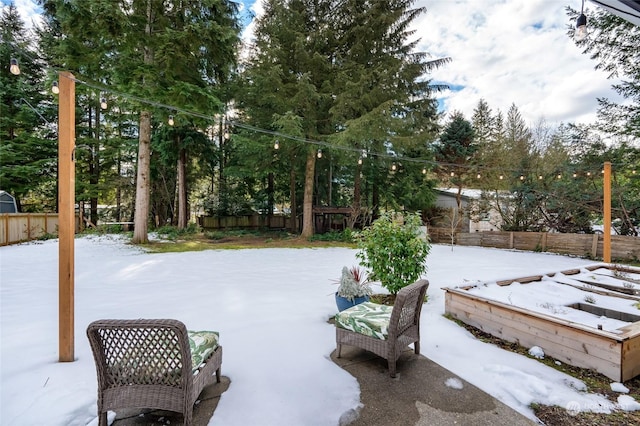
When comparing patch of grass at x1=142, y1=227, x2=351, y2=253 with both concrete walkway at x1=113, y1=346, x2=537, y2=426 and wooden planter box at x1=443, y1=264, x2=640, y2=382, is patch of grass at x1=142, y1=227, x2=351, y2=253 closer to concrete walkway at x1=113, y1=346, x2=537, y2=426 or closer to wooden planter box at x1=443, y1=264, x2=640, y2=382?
wooden planter box at x1=443, y1=264, x2=640, y2=382

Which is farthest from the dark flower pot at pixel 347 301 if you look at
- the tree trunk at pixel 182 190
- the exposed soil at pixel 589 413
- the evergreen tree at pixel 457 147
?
the evergreen tree at pixel 457 147

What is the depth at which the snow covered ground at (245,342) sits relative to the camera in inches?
80.1

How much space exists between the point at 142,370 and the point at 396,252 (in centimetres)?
318

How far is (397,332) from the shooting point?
7.82ft

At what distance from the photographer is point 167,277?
5695 millimetres

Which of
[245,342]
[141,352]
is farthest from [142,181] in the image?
[141,352]

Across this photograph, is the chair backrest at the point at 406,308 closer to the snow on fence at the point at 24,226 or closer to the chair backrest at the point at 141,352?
the chair backrest at the point at 141,352

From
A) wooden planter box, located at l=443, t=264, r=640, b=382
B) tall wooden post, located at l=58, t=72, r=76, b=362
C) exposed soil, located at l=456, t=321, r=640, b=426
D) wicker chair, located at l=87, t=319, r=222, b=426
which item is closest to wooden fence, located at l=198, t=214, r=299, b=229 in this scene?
tall wooden post, located at l=58, t=72, r=76, b=362

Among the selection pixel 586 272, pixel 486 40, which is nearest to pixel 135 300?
pixel 586 272

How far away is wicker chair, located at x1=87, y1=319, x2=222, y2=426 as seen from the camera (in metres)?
1.69

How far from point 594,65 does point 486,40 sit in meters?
5.69

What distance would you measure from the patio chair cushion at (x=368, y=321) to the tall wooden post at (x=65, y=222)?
2390mm

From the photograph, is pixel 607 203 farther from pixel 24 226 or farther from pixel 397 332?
pixel 24 226

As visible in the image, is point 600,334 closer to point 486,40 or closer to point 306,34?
point 486,40
